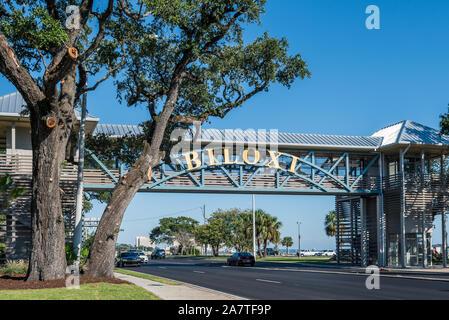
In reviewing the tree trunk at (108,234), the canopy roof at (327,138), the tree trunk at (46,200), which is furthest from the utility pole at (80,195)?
the canopy roof at (327,138)

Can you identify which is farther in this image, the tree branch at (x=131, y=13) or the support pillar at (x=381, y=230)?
the support pillar at (x=381, y=230)

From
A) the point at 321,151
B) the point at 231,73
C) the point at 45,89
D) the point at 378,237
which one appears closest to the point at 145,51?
the point at 231,73

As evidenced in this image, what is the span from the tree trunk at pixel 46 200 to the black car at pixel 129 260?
26.1 m

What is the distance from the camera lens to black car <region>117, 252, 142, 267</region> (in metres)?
42.4

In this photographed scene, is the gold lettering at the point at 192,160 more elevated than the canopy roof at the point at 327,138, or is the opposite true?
the canopy roof at the point at 327,138

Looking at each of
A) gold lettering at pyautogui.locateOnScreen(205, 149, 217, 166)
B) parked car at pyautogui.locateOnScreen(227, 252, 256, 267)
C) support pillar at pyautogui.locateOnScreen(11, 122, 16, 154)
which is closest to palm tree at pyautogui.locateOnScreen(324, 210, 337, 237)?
parked car at pyautogui.locateOnScreen(227, 252, 256, 267)

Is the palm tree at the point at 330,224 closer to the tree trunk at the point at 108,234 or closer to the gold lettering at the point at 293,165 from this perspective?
the gold lettering at the point at 293,165

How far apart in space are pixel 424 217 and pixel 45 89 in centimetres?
2943

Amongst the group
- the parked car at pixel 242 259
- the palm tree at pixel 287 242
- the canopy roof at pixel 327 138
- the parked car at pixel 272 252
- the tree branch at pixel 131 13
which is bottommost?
the parked car at pixel 272 252

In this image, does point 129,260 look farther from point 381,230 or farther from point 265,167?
point 381,230

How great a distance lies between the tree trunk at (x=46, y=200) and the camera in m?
16.4

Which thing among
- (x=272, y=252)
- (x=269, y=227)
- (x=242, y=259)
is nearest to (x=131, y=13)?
(x=242, y=259)

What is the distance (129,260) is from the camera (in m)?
42.5
